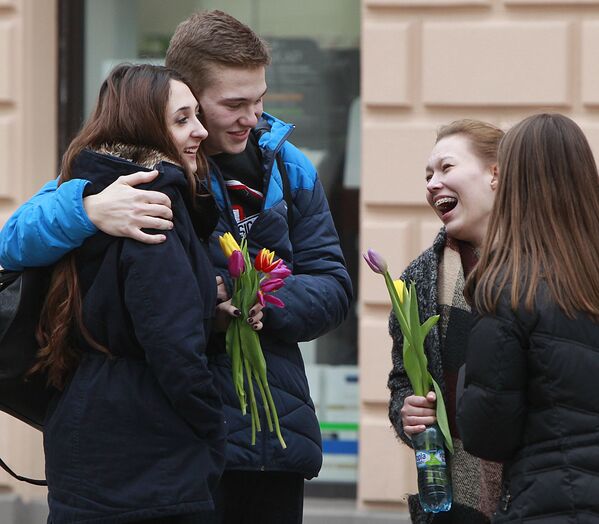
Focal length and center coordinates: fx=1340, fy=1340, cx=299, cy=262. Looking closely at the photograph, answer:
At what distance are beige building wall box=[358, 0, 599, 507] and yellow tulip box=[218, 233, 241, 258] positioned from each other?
3.06m

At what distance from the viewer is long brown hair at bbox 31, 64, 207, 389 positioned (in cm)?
301

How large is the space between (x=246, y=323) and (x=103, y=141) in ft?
1.80

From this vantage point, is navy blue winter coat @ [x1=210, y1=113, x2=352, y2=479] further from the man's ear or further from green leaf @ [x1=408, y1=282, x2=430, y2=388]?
the man's ear

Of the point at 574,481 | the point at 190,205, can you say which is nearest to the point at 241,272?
the point at 190,205

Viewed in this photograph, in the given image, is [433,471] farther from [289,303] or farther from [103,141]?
[103,141]

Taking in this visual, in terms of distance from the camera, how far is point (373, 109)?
6.35m

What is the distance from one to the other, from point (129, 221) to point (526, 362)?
912 millimetres

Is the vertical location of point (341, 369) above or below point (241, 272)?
below

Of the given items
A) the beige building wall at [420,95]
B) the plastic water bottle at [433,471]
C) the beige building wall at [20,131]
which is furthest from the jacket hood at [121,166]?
the beige building wall at [20,131]

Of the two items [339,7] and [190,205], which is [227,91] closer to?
[190,205]

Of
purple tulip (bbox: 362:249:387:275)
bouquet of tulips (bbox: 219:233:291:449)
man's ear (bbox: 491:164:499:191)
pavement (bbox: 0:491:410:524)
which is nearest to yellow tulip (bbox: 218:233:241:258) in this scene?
bouquet of tulips (bbox: 219:233:291:449)

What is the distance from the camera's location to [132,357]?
9.86 ft

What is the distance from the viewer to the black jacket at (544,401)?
2814 mm

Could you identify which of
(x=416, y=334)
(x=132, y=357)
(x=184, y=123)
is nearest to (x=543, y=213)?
(x=416, y=334)
